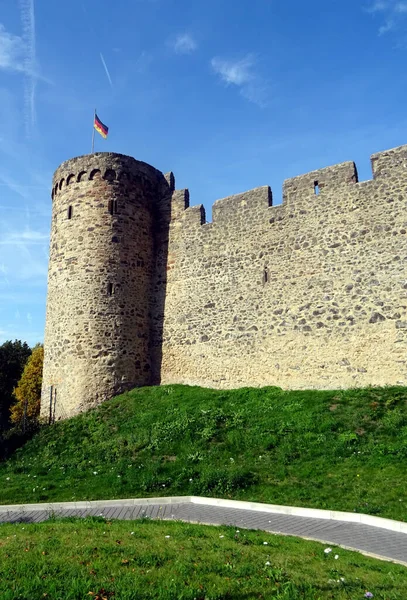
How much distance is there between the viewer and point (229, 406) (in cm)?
1581

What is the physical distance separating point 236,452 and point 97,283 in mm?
9720

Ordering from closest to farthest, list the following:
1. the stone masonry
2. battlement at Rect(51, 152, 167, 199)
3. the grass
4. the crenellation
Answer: the grass → the stone masonry → the crenellation → battlement at Rect(51, 152, 167, 199)

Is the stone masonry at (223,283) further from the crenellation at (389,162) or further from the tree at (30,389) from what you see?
the tree at (30,389)

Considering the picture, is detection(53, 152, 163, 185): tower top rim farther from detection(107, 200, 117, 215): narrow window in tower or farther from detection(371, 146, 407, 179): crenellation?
detection(371, 146, 407, 179): crenellation

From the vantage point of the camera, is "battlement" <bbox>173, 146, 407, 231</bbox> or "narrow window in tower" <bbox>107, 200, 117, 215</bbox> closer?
"battlement" <bbox>173, 146, 407, 231</bbox>

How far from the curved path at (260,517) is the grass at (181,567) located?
0.67m

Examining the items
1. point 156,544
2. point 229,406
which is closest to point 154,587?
point 156,544

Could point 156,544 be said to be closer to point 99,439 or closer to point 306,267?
point 99,439

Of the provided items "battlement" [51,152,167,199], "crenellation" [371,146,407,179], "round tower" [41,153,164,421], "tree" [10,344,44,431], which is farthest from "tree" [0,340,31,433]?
"crenellation" [371,146,407,179]

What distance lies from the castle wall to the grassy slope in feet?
3.74

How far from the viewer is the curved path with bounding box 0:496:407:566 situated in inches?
289

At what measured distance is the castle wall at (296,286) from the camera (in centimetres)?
1534

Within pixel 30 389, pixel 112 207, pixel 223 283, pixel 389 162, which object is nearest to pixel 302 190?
pixel 389 162

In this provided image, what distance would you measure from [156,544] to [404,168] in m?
14.0
